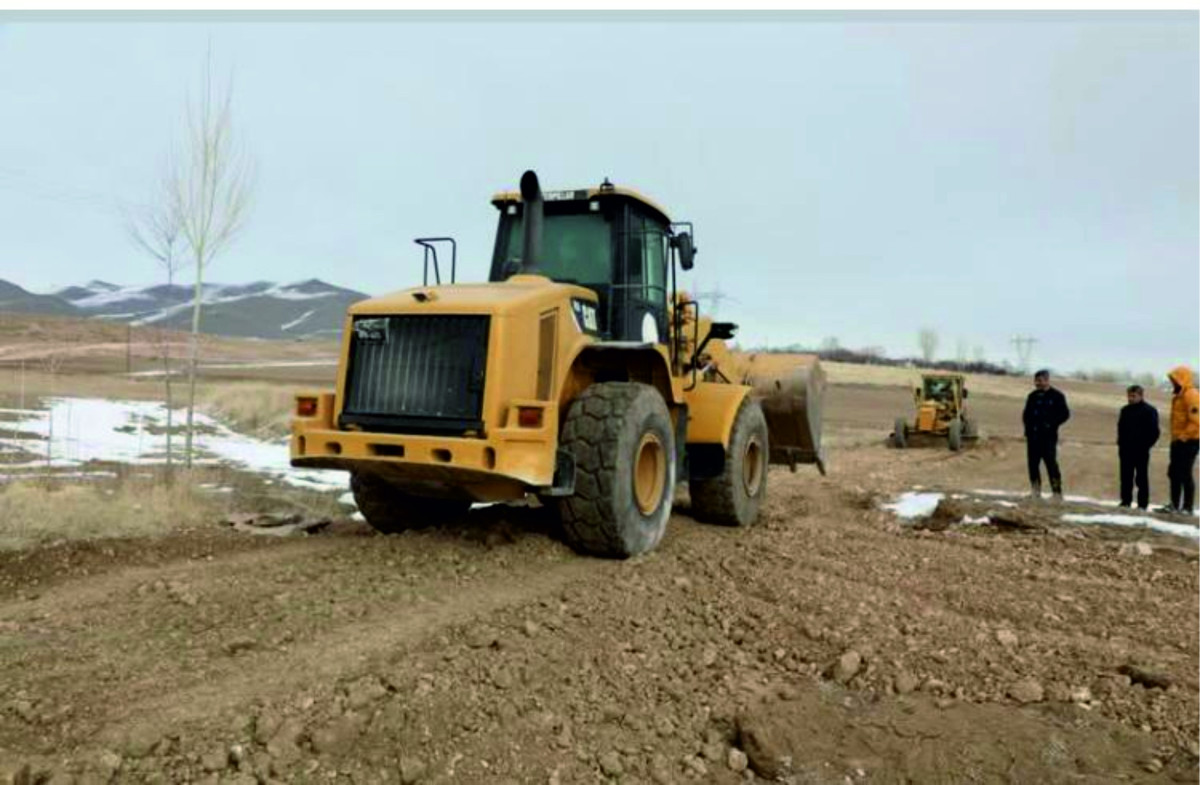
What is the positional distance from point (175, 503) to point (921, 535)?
7044mm

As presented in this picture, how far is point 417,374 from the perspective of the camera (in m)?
6.34

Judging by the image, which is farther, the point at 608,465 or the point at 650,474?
the point at 650,474

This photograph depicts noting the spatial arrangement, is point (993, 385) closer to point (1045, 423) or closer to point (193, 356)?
point (1045, 423)

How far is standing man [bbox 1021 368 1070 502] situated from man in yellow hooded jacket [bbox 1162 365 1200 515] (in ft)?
4.37

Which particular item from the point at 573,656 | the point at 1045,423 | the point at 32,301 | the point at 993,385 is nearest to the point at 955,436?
the point at 1045,423

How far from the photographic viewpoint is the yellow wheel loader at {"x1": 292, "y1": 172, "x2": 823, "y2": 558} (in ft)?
20.0

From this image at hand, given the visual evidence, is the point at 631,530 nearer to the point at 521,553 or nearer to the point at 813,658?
the point at 521,553

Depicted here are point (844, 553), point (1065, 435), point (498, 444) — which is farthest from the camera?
point (1065, 435)

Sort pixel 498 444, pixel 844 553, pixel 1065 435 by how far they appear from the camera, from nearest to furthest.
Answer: pixel 498 444 < pixel 844 553 < pixel 1065 435

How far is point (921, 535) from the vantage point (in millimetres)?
8875

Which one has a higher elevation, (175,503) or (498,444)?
(498,444)

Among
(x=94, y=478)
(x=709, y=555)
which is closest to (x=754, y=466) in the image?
(x=709, y=555)

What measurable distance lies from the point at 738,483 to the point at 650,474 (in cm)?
166

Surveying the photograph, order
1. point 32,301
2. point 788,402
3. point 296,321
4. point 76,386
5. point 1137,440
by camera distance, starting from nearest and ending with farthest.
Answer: point 788,402 < point 1137,440 < point 76,386 < point 32,301 < point 296,321
